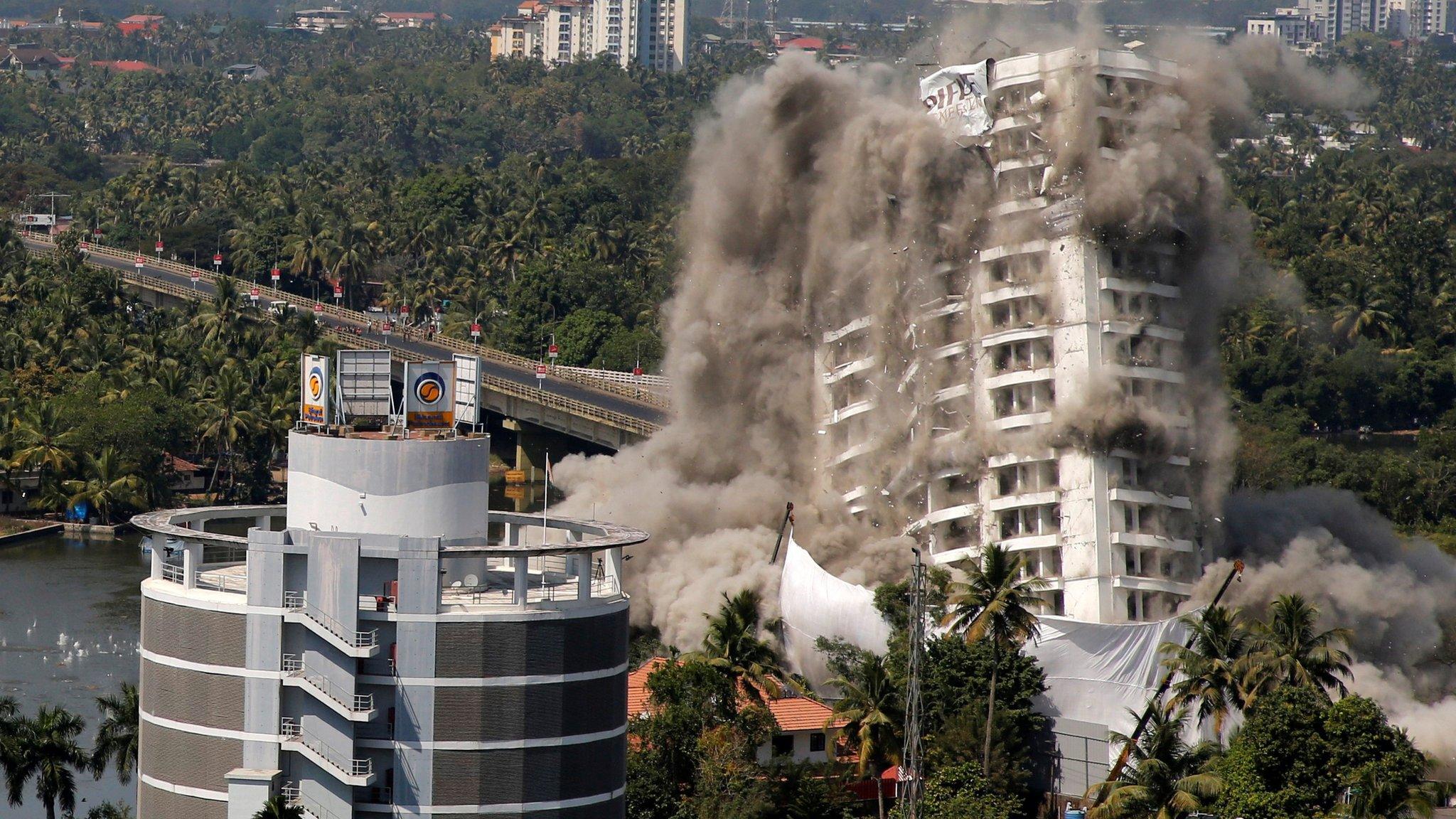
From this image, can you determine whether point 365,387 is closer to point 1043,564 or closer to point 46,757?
point 46,757

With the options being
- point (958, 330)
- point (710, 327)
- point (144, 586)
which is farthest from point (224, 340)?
point (144, 586)

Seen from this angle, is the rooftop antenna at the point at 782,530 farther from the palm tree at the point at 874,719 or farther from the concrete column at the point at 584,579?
the concrete column at the point at 584,579

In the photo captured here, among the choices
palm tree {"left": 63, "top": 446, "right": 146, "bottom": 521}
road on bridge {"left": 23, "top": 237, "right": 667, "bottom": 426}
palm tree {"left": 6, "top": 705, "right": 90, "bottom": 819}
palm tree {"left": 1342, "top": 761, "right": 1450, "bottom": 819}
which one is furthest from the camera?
road on bridge {"left": 23, "top": 237, "right": 667, "bottom": 426}

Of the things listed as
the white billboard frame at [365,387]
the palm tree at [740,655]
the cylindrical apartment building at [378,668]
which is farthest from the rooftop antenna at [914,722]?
the white billboard frame at [365,387]

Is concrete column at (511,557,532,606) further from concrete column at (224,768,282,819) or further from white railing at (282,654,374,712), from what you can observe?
concrete column at (224,768,282,819)

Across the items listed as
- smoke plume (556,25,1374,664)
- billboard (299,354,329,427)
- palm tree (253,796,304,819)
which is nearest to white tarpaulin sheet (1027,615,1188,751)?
smoke plume (556,25,1374,664)

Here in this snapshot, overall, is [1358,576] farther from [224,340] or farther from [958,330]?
[224,340]

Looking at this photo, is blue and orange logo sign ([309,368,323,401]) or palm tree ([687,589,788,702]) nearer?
blue and orange logo sign ([309,368,323,401])
